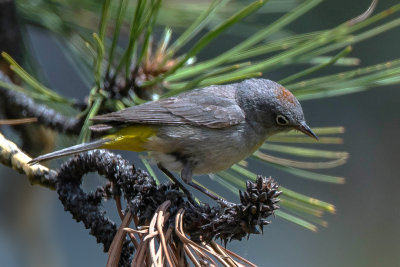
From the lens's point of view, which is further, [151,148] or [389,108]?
[389,108]

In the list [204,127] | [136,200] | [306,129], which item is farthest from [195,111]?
[136,200]

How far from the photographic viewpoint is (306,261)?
3.67 metres

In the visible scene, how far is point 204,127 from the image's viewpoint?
1574 millimetres

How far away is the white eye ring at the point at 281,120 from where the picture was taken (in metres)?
1.56

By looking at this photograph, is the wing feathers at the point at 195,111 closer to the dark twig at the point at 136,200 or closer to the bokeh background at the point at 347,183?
the dark twig at the point at 136,200

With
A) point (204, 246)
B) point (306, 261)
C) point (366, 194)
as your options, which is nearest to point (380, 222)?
point (366, 194)

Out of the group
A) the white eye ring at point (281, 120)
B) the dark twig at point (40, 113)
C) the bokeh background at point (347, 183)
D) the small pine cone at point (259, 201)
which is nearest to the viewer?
the small pine cone at point (259, 201)

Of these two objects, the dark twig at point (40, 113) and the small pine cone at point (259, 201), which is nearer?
the small pine cone at point (259, 201)

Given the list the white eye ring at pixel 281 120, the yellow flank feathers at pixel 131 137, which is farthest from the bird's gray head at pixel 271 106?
the yellow flank feathers at pixel 131 137

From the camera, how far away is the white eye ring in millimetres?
1562

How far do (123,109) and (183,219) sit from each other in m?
0.40

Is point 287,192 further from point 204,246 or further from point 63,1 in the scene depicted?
point 63,1

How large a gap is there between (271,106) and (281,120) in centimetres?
5

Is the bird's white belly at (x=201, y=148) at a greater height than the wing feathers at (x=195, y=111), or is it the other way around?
the wing feathers at (x=195, y=111)
